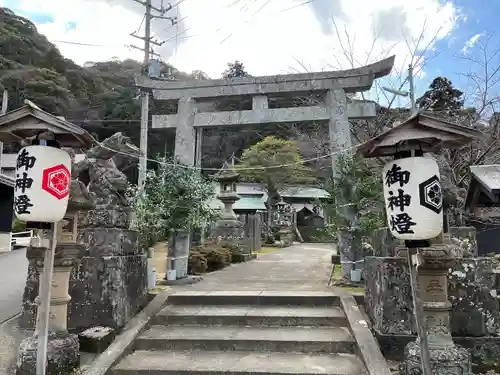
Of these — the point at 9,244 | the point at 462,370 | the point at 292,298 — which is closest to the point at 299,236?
the point at 9,244

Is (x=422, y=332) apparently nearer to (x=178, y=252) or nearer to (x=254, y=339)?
(x=254, y=339)

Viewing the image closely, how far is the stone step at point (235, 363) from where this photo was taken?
4.61 m

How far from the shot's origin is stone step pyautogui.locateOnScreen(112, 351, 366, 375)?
4.61m

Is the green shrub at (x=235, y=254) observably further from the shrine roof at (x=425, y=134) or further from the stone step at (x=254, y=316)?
the shrine roof at (x=425, y=134)

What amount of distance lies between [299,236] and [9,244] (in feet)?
64.6

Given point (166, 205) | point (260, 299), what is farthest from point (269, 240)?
point (260, 299)

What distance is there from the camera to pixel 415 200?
368 cm

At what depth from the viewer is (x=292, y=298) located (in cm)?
648

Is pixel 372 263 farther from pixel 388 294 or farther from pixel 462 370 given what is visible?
pixel 462 370

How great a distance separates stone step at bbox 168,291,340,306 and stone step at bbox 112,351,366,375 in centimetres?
136

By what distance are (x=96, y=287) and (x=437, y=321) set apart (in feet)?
14.2

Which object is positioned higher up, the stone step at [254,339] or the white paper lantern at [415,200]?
the white paper lantern at [415,200]

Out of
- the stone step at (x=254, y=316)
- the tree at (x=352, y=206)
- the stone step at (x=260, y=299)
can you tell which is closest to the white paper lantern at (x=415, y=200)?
the stone step at (x=254, y=316)

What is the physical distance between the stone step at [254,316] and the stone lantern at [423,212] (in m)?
1.79
